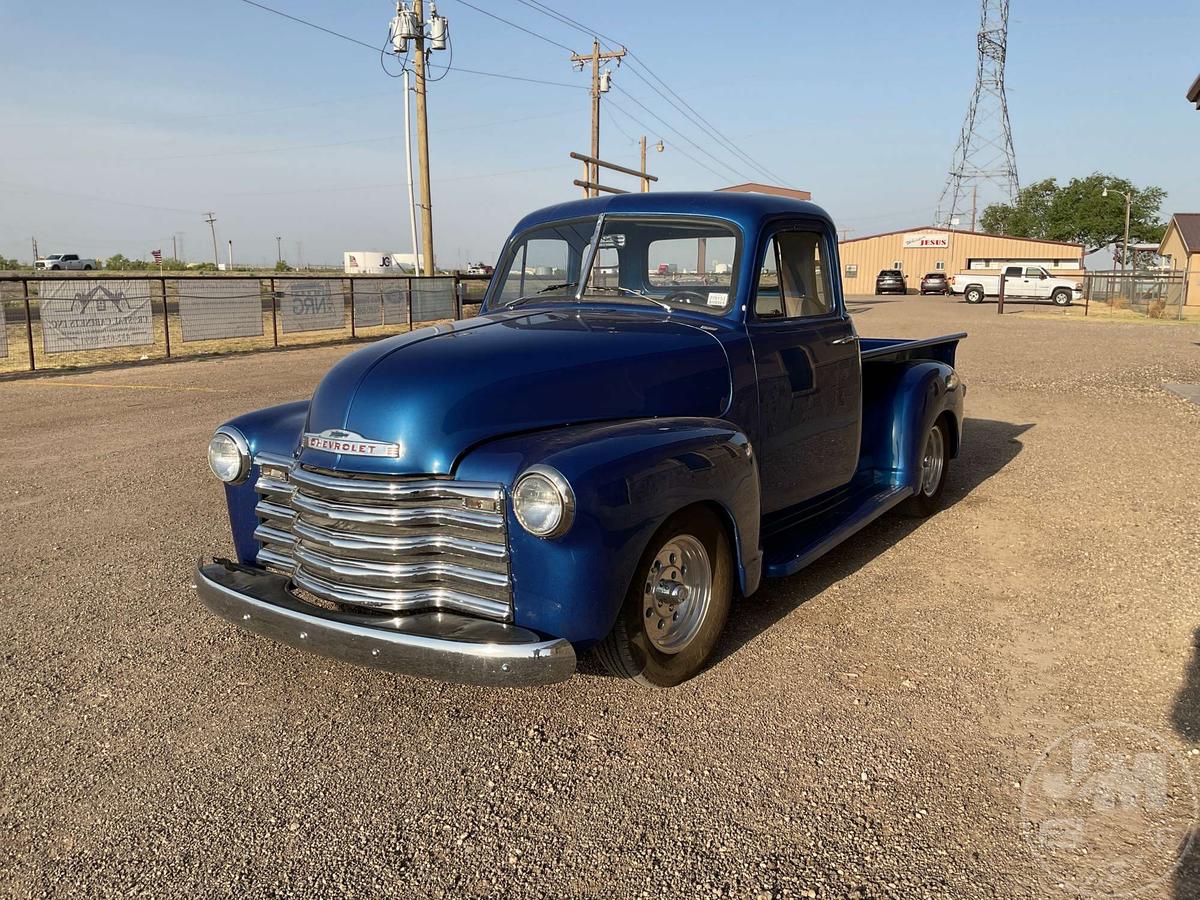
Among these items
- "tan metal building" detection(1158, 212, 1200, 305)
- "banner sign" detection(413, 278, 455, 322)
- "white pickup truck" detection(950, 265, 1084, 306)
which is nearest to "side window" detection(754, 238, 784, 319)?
"banner sign" detection(413, 278, 455, 322)

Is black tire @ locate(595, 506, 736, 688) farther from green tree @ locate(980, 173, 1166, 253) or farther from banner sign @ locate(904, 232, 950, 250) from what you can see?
green tree @ locate(980, 173, 1166, 253)

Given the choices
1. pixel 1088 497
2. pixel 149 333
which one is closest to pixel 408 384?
pixel 1088 497

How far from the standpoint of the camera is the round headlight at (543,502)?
2707 millimetres

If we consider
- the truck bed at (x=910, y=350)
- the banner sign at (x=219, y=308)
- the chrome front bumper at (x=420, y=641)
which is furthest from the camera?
the banner sign at (x=219, y=308)

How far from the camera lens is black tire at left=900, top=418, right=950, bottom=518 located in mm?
5742

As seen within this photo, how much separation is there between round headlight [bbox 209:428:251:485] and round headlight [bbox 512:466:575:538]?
4.99 feet

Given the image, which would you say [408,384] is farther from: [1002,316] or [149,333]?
[1002,316]

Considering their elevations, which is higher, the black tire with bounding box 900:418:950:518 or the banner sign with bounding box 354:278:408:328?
the banner sign with bounding box 354:278:408:328

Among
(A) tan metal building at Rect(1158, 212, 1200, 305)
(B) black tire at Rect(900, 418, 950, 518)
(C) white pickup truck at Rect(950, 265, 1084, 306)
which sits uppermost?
(A) tan metal building at Rect(1158, 212, 1200, 305)

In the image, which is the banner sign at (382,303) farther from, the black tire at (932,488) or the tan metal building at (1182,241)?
the tan metal building at (1182,241)

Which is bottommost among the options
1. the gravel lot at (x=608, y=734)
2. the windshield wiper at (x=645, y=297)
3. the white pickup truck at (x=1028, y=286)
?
the gravel lot at (x=608, y=734)

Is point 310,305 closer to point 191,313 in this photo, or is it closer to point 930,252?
point 191,313

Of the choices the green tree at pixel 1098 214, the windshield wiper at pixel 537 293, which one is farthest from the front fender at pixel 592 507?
the green tree at pixel 1098 214

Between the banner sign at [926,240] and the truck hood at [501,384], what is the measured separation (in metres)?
67.3
